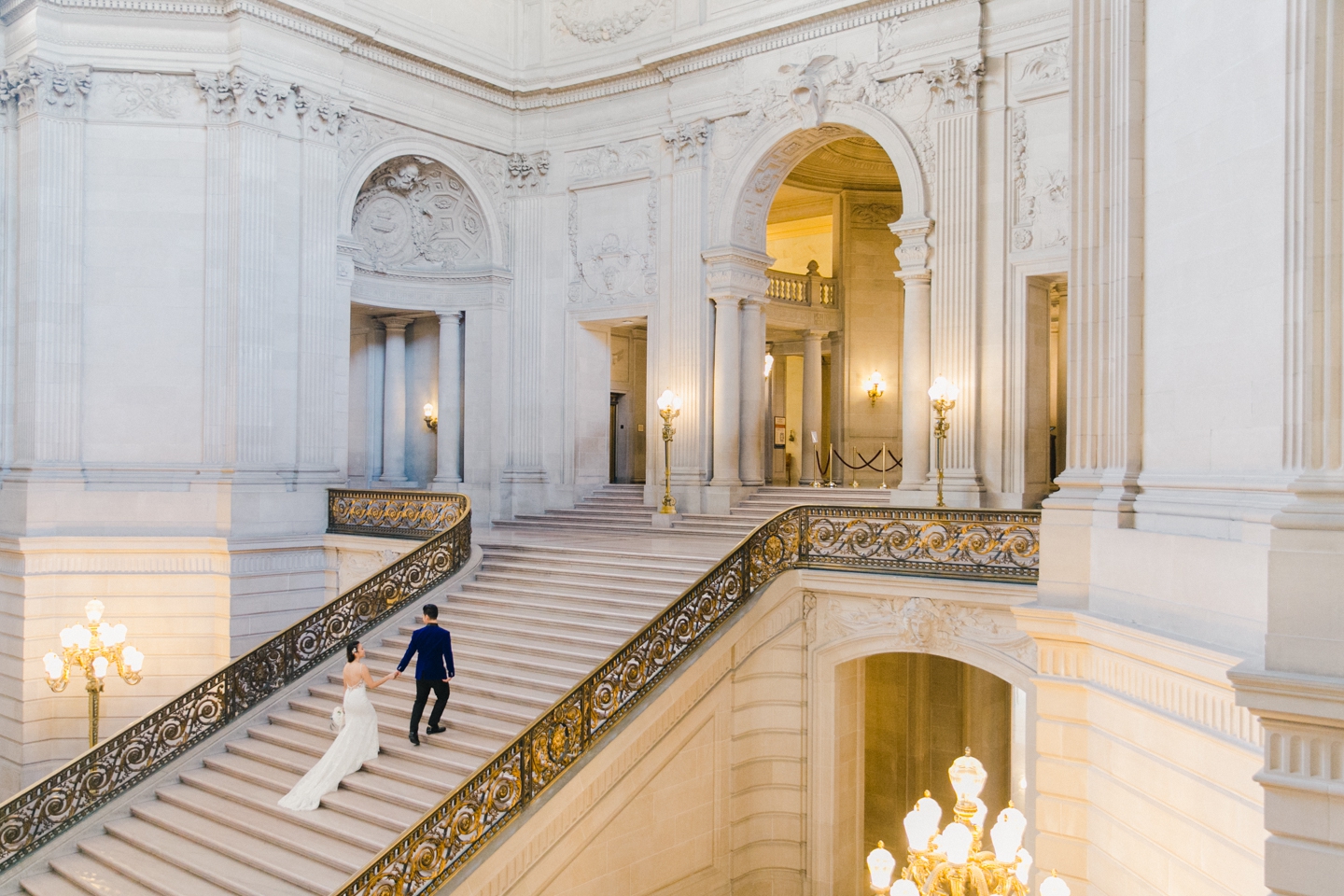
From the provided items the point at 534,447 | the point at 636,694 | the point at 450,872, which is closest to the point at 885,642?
the point at 636,694

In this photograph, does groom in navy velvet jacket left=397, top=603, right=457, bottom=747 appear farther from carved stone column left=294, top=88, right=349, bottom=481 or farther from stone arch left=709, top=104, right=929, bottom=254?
stone arch left=709, top=104, right=929, bottom=254

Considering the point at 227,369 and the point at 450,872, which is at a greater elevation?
the point at 227,369

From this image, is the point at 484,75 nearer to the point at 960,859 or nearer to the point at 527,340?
the point at 527,340

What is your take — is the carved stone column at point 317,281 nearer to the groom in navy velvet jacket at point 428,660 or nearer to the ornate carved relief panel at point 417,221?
the ornate carved relief panel at point 417,221

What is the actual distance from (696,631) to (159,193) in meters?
10.7

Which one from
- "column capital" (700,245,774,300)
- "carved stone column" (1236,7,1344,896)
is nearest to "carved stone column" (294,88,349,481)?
"column capital" (700,245,774,300)

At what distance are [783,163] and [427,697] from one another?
10.7m

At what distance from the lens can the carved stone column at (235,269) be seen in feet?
49.4

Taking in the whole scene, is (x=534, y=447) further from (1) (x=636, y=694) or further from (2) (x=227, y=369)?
(1) (x=636, y=694)

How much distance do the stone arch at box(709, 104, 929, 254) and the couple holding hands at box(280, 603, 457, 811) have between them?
9219 mm

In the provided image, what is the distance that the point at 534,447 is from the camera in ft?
61.7

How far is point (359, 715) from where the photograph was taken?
970 centimetres

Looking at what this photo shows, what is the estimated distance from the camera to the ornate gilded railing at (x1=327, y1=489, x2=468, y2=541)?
14.5 metres

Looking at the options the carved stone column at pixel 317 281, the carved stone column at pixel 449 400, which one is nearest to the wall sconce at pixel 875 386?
the carved stone column at pixel 449 400
